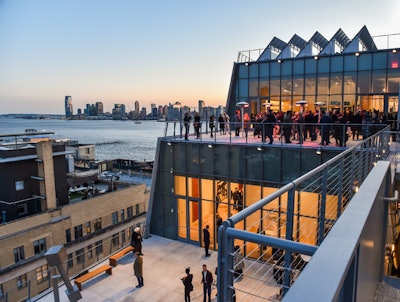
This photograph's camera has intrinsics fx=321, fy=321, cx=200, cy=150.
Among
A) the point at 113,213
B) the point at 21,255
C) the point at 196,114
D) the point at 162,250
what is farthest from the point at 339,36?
the point at 21,255

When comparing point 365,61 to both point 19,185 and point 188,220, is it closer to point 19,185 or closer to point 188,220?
point 188,220

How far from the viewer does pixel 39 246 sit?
85.5ft

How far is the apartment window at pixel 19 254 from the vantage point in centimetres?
2412

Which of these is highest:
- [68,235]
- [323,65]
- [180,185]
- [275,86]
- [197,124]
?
[323,65]

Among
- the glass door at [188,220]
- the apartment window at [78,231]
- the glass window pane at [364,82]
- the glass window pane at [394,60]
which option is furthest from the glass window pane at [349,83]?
the apartment window at [78,231]

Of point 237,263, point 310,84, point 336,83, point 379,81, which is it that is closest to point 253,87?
point 310,84

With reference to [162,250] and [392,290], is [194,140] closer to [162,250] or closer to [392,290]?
[162,250]

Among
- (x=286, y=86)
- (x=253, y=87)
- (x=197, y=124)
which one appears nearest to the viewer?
(x=197, y=124)

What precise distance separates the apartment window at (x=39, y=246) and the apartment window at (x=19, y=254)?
1.06 metres

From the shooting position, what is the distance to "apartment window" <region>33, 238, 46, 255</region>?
25.7 m

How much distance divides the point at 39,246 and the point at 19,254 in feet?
5.87

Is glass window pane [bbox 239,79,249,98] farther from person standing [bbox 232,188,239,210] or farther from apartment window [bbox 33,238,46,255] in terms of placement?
apartment window [bbox 33,238,46,255]

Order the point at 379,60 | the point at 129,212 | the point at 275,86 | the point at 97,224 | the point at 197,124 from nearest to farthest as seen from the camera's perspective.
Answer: the point at 197,124
the point at 379,60
the point at 275,86
the point at 97,224
the point at 129,212

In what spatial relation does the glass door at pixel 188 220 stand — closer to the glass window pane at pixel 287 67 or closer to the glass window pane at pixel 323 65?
the glass window pane at pixel 287 67
